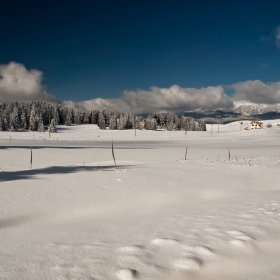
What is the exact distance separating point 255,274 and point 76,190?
5.06 meters

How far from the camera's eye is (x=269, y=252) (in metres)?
3.38

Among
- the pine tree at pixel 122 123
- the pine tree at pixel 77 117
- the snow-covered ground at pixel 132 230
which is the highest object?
the pine tree at pixel 77 117

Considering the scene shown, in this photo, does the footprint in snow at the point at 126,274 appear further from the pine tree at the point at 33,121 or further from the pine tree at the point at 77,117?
the pine tree at the point at 77,117

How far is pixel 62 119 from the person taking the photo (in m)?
110

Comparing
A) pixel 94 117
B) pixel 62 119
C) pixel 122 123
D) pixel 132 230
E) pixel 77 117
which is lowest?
pixel 132 230

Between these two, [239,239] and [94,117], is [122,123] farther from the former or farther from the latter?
[239,239]

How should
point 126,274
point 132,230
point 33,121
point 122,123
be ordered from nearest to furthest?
1. point 126,274
2. point 132,230
3. point 33,121
4. point 122,123

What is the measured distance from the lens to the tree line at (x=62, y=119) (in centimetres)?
8103

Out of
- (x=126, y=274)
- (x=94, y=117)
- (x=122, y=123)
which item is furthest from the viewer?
(x=94, y=117)

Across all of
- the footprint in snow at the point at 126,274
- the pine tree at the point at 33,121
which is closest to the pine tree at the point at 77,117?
the pine tree at the point at 33,121

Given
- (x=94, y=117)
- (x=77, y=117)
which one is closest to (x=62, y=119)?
(x=77, y=117)

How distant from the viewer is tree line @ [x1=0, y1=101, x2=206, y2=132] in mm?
81031

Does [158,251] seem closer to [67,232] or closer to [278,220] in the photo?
[67,232]

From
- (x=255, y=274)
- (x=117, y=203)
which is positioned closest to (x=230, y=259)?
(x=255, y=274)
